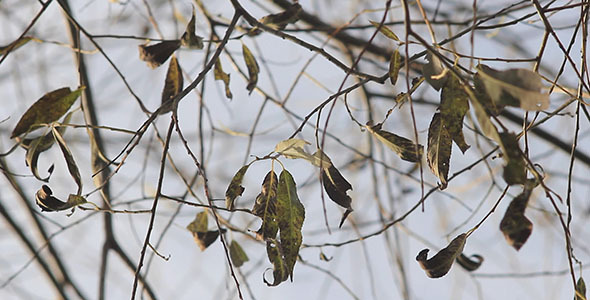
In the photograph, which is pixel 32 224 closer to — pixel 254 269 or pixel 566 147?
pixel 254 269

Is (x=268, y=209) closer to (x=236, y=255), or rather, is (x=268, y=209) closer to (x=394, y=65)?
(x=394, y=65)

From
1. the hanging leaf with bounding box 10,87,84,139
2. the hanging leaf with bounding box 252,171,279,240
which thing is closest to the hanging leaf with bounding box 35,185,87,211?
the hanging leaf with bounding box 10,87,84,139

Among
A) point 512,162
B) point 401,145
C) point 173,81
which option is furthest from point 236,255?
point 512,162

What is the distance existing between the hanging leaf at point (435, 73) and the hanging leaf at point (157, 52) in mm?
354

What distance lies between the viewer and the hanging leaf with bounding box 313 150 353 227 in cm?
62

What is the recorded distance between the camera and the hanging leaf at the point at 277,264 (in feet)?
2.01

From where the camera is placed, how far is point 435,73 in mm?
536

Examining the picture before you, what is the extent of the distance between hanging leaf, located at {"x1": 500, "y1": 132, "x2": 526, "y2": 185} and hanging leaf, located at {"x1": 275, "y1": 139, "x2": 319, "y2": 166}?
23 centimetres

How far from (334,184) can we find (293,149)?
0.06 meters

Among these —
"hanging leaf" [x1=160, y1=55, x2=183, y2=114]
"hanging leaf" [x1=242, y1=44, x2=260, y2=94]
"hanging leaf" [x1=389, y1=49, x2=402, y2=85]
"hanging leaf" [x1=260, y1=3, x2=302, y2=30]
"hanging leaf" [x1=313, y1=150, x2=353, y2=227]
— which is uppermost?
"hanging leaf" [x1=242, y1=44, x2=260, y2=94]

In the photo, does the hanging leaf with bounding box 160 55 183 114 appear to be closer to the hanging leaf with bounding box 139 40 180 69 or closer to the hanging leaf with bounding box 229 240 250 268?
the hanging leaf with bounding box 139 40 180 69


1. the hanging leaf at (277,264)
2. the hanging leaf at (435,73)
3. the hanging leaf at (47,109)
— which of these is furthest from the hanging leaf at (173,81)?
the hanging leaf at (435,73)

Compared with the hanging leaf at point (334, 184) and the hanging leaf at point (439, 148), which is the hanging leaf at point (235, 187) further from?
the hanging leaf at point (439, 148)

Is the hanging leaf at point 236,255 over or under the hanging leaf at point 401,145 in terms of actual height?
over
